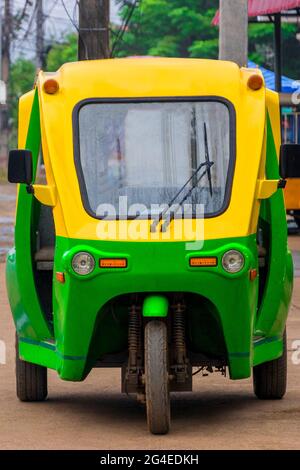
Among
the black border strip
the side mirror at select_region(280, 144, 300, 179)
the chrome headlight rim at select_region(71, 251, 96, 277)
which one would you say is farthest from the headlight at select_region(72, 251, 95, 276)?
the side mirror at select_region(280, 144, 300, 179)

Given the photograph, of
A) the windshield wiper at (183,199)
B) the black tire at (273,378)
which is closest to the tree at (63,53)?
the black tire at (273,378)

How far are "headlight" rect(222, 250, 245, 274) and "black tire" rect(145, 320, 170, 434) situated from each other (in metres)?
0.58

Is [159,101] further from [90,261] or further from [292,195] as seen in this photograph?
[292,195]

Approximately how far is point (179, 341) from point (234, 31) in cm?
916

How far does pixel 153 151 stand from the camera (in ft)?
31.2

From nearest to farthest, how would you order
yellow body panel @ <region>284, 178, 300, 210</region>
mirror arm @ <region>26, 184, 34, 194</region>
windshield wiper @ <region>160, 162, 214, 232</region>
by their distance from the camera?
windshield wiper @ <region>160, 162, 214, 232</region> → mirror arm @ <region>26, 184, 34, 194</region> → yellow body panel @ <region>284, 178, 300, 210</region>

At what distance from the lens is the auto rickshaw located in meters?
8.92

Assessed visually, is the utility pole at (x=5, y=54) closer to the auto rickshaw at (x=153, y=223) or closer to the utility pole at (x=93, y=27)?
the utility pole at (x=93, y=27)

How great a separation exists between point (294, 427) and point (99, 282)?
1.52 m

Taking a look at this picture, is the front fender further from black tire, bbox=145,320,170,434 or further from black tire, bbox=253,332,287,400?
black tire, bbox=253,332,287,400

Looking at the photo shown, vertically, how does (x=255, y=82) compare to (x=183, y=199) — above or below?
above

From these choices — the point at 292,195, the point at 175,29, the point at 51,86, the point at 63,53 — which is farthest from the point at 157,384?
the point at 63,53

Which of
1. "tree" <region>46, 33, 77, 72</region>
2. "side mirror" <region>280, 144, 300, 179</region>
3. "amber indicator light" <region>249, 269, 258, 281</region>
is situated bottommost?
"amber indicator light" <region>249, 269, 258, 281</region>
